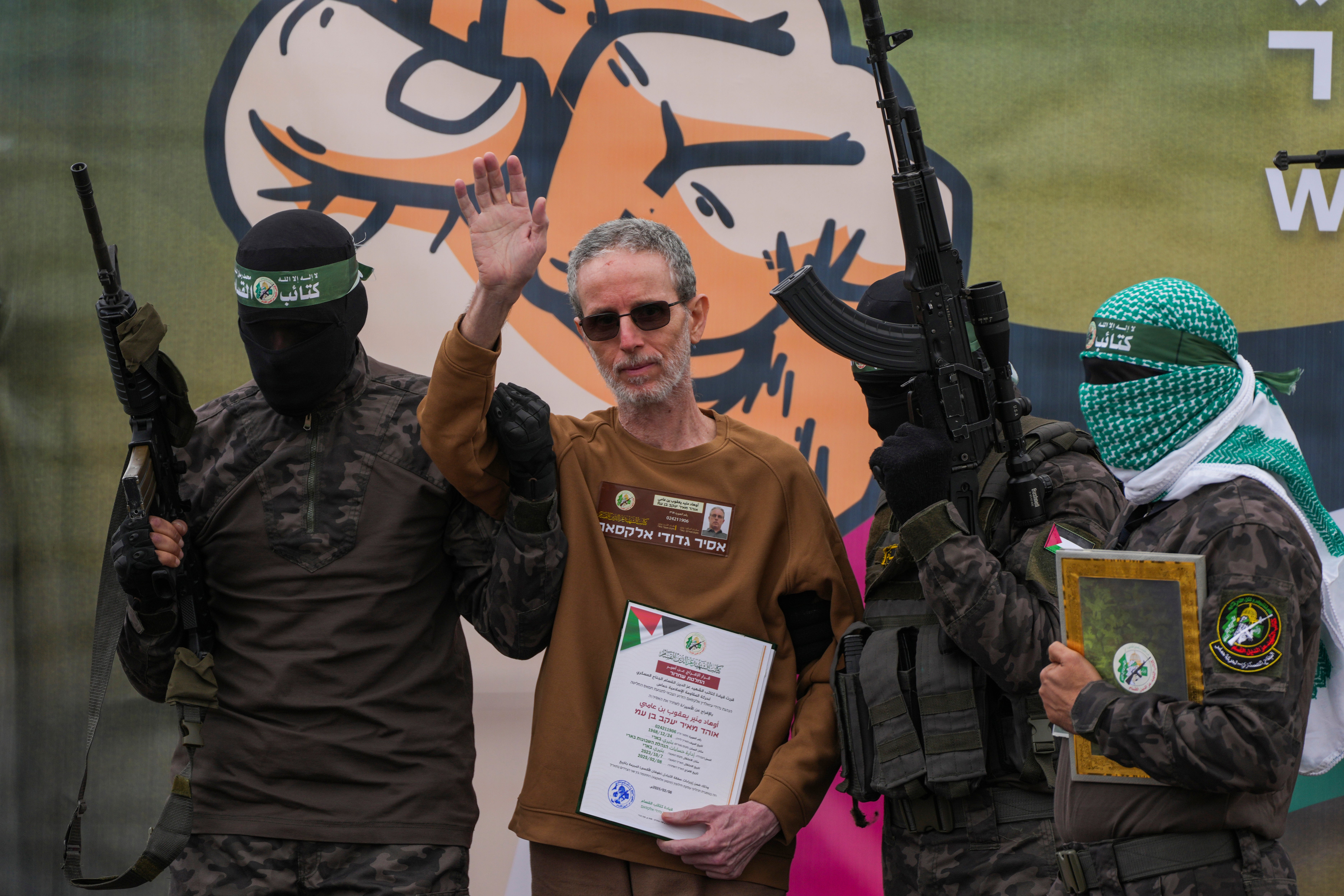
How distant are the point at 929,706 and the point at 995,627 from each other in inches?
11.2

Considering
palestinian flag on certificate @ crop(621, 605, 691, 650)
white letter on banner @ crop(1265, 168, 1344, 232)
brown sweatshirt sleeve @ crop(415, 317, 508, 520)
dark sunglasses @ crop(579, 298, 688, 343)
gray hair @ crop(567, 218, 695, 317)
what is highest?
white letter on banner @ crop(1265, 168, 1344, 232)

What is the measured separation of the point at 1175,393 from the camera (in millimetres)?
2074

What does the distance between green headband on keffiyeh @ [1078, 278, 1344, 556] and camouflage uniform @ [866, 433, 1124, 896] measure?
0.95 feet

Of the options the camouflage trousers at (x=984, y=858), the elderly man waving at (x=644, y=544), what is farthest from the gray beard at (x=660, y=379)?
the camouflage trousers at (x=984, y=858)

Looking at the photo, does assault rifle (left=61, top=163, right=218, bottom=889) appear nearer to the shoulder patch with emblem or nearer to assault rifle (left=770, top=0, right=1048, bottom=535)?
assault rifle (left=770, top=0, right=1048, bottom=535)

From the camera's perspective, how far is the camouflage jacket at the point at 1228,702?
1.79 meters

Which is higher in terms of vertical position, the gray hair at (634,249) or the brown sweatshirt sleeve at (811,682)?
the gray hair at (634,249)

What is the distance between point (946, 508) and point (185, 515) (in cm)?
160

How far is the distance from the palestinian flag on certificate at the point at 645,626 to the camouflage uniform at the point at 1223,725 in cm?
86

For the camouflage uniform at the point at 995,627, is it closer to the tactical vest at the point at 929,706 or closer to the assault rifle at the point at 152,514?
the tactical vest at the point at 929,706

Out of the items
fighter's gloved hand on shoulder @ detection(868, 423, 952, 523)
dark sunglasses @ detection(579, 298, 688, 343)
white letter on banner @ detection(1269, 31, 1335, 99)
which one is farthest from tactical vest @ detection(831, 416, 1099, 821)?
white letter on banner @ detection(1269, 31, 1335, 99)

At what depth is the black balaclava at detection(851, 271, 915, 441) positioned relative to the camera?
8.63 feet

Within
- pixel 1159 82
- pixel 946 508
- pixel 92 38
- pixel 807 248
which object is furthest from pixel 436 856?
pixel 1159 82

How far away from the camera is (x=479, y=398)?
2.34 metres
